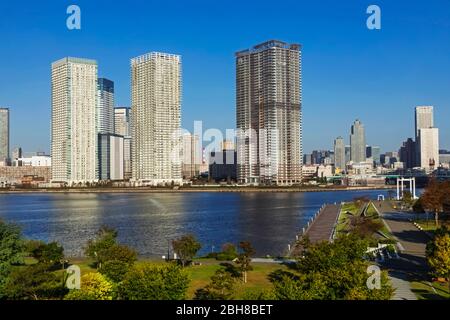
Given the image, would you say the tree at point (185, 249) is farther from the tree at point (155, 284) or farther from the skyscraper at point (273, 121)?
the skyscraper at point (273, 121)

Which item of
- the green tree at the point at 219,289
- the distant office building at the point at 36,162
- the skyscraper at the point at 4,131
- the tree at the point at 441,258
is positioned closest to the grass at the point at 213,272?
the green tree at the point at 219,289

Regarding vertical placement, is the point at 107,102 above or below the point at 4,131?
above

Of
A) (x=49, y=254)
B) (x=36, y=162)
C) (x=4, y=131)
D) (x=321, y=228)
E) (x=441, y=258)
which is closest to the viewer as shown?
(x=441, y=258)

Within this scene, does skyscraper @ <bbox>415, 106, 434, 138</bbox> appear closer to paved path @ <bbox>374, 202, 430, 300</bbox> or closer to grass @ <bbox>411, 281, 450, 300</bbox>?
paved path @ <bbox>374, 202, 430, 300</bbox>

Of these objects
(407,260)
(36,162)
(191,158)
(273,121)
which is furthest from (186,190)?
(407,260)

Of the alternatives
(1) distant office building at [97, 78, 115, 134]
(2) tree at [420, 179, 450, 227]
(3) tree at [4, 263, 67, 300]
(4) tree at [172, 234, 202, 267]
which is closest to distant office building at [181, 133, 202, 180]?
(1) distant office building at [97, 78, 115, 134]

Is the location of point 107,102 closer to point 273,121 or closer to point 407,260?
point 273,121

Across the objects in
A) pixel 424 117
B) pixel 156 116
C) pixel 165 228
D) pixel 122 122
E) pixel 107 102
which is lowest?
pixel 165 228
